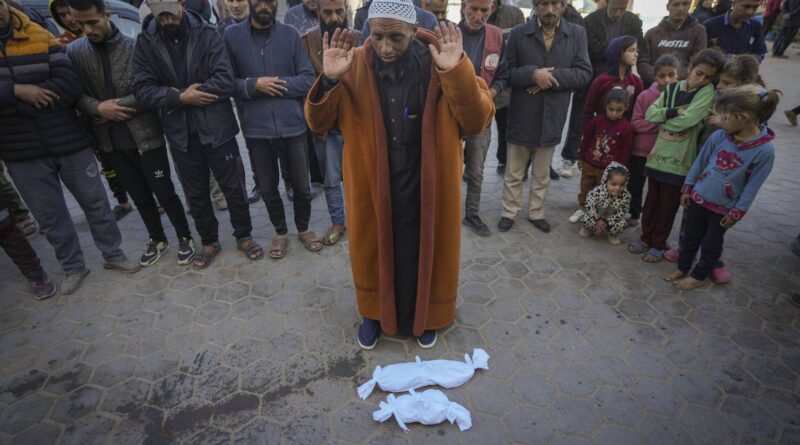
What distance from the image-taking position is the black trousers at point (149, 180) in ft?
12.6

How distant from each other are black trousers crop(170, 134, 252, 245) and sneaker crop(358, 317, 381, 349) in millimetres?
1865

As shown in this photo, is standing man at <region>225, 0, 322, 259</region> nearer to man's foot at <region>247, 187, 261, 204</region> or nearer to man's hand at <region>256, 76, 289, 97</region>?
man's hand at <region>256, 76, 289, 97</region>

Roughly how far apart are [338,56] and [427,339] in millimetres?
1965

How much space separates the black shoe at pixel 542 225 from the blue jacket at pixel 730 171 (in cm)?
144

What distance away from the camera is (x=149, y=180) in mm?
3918

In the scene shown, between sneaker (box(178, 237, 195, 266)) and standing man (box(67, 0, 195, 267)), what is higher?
standing man (box(67, 0, 195, 267))

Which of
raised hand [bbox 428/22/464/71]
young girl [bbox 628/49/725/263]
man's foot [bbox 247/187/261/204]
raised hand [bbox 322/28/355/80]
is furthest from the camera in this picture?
man's foot [bbox 247/187/261/204]

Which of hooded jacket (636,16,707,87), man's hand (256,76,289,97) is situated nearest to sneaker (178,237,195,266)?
man's hand (256,76,289,97)

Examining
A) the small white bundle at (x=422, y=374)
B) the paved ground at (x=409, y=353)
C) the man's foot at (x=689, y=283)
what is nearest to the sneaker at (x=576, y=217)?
the paved ground at (x=409, y=353)

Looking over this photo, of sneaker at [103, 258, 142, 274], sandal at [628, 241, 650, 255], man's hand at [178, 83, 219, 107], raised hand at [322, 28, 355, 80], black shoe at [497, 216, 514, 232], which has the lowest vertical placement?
sneaker at [103, 258, 142, 274]

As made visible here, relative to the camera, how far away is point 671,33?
4844 mm

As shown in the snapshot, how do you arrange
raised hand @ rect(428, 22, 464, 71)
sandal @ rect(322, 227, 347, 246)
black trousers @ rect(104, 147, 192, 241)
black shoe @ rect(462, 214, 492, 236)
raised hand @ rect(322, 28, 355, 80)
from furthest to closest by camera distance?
black shoe @ rect(462, 214, 492, 236)
sandal @ rect(322, 227, 347, 246)
black trousers @ rect(104, 147, 192, 241)
raised hand @ rect(322, 28, 355, 80)
raised hand @ rect(428, 22, 464, 71)

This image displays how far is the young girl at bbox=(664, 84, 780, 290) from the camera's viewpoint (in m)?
2.94

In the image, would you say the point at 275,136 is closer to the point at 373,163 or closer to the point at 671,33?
the point at 373,163
